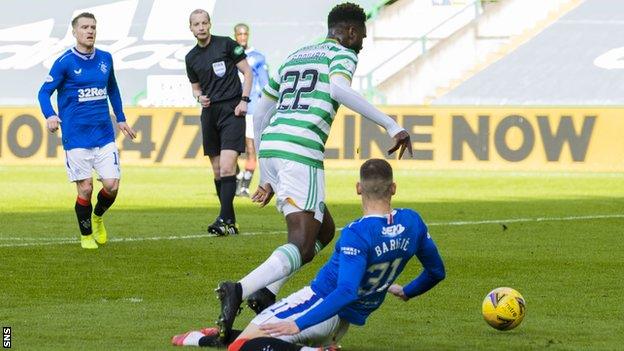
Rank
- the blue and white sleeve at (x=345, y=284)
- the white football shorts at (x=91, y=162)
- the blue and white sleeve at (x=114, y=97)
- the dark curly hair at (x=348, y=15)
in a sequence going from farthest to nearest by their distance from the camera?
1. the blue and white sleeve at (x=114, y=97)
2. the white football shorts at (x=91, y=162)
3. the dark curly hair at (x=348, y=15)
4. the blue and white sleeve at (x=345, y=284)

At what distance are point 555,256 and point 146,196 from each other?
9.22 meters

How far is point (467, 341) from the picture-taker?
25.3 feet

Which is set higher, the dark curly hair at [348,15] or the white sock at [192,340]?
the dark curly hair at [348,15]

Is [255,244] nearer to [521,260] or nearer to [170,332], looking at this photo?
[521,260]

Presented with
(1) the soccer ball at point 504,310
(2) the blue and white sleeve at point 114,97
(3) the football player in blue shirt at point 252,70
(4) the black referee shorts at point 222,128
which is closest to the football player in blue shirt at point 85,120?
(2) the blue and white sleeve at point 114,97

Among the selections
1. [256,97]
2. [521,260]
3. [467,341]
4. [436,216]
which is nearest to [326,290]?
[467,341]

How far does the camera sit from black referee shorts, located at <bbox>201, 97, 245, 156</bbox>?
14656 millimetres

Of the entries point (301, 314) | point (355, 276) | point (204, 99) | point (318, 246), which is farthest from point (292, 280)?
point (204, 99)

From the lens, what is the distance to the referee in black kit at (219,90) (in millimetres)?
14609

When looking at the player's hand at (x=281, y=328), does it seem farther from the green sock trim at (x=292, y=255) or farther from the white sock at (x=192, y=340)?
the green sock trim at (x=292, y=255)

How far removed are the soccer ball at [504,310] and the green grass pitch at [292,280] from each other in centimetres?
8

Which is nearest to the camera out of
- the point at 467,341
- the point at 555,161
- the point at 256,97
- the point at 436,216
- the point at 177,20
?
the point at 467,341

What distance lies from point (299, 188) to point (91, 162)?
5.13 m

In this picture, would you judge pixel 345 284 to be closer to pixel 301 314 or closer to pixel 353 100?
pixel 301 314
